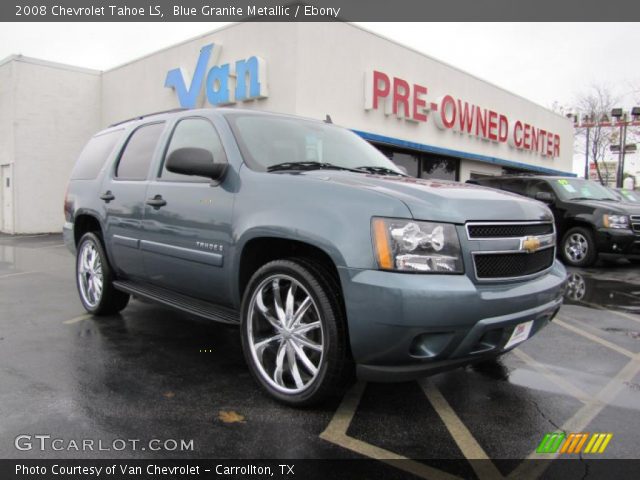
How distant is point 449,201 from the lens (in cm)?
276

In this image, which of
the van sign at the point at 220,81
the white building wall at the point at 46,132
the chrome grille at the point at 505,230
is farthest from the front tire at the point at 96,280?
the white building wall at the point at 46,132

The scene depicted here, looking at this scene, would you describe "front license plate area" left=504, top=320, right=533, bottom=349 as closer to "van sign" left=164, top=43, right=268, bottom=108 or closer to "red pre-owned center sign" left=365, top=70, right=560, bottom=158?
"van sign" left=164, top=43, right=268, bottom=108

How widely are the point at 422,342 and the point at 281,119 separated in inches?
91.7

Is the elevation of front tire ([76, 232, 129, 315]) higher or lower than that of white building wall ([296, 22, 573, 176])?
lower

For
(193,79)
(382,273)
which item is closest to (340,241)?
(382,273)

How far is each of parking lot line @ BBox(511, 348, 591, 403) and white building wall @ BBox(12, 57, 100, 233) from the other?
16.6 meters

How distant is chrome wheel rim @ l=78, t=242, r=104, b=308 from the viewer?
5.02m

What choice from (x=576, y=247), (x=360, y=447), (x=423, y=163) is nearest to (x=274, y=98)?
(x=423, y=163)

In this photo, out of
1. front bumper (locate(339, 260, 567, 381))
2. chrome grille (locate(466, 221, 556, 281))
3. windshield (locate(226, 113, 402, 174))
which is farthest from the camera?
windshield (locate(226, 113, 402, 174))

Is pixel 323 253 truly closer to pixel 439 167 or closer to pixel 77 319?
pixel 77 319

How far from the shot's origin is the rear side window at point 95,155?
516 centimetres

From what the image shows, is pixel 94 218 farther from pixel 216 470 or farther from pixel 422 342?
pixel 422 342

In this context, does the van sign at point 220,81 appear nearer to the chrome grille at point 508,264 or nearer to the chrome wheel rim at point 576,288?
the chrome wheel rim at point 576,288

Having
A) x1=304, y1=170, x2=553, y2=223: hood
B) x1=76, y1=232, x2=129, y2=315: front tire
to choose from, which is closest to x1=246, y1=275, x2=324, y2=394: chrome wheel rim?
x1=304, y1=170, x2=553, y2=223: hood
